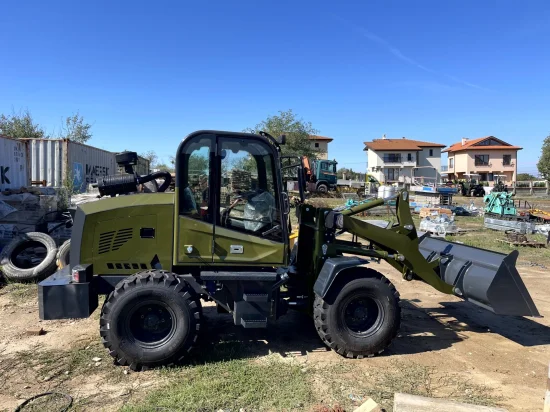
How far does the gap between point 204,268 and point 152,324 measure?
0.77 m

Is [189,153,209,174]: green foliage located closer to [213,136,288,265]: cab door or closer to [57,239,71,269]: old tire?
[213,136,288,265]: cab door

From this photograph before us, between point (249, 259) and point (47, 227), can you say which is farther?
point (47, 227)

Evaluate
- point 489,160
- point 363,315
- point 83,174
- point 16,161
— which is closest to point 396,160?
point 489,160

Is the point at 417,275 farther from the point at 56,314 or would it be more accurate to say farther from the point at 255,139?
the point at 56,314

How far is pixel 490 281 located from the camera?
4672mm

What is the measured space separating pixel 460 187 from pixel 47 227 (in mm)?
38598

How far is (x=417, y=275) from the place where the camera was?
16.8 ft

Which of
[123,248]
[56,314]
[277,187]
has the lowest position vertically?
[56,314]

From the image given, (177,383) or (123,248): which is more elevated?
(123,248)

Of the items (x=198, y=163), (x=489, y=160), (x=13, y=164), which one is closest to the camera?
(x=198, y=163)

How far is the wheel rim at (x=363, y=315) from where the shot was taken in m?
4.50

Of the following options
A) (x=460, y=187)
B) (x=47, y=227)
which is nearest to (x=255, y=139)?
(x=47, y=227)

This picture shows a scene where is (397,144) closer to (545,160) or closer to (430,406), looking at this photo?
(545,160)

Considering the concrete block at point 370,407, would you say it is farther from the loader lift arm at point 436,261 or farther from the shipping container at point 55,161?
the shipping container at point 55,161
